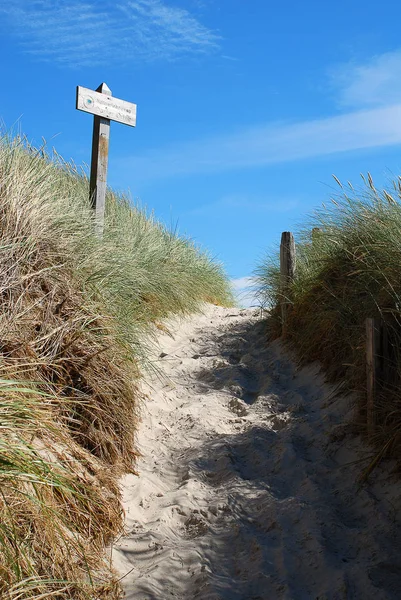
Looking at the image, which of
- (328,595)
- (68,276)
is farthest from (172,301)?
(328,595)

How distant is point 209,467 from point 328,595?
1.66 meters

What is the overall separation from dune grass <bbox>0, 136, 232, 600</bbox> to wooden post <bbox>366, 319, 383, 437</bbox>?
1736mm

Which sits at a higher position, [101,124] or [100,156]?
[101,124]

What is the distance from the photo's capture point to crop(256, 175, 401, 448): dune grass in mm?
4824

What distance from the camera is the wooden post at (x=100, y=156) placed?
7676 millimetres

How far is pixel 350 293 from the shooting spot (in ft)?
19.1

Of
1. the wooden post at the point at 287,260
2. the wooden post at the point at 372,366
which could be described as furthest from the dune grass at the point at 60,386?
the wooden post at the point at 287,260

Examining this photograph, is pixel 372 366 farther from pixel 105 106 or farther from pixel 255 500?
pixel 105 106

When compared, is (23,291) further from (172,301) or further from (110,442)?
(172,301)

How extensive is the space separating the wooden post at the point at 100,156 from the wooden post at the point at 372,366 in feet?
13.4

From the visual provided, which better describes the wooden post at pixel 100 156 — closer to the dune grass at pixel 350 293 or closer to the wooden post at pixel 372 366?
the dune grass at pixel 350 293

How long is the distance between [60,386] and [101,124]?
4.53 m

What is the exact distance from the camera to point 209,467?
15.4 feet

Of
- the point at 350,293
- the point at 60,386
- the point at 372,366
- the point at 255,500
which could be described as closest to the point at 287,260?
the point at 350,293
